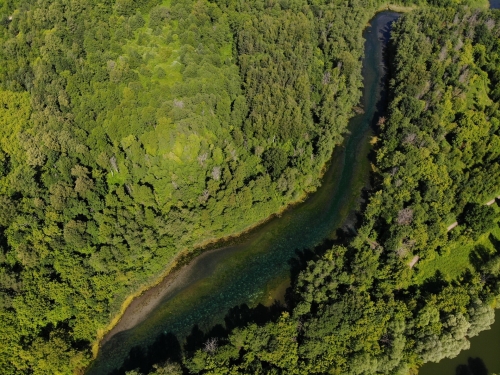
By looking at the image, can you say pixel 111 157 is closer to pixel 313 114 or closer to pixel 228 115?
pixel 228 115

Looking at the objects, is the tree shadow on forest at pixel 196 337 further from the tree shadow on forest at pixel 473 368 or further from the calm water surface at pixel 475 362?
the tree shadow on forest at pixel 473 368

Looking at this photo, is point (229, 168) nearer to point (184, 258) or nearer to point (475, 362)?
point (184, 258)

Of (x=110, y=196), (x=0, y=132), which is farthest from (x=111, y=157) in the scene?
(x=0, y=132)

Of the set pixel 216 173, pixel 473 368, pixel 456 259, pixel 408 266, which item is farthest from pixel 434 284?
pixel 216 173

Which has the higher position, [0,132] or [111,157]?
[0,132]

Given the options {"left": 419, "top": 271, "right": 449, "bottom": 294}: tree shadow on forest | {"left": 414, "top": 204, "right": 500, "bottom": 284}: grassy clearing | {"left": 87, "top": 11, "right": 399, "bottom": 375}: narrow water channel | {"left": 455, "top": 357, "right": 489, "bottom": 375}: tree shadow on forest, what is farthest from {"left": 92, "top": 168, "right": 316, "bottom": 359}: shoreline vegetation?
{"left": 455, "top": 357, "right": 489, "bottom": 375}: tree shadow on forest

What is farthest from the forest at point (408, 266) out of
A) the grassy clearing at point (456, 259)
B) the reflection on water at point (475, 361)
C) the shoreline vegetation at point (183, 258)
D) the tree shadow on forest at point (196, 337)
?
the shoreline vegetation at point (183, 258)
